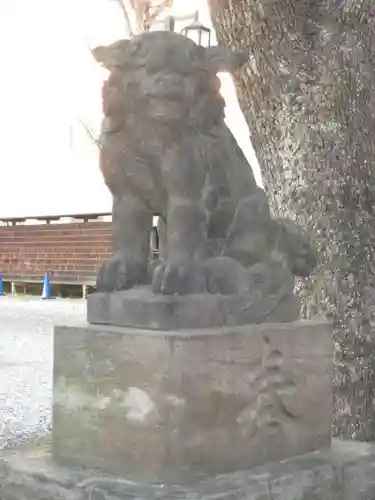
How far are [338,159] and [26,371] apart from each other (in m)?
3.93

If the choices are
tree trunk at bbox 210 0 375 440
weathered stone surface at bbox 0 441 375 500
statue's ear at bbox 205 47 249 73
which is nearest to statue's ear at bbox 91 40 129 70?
statue's ear at bbox 205 47 249 73

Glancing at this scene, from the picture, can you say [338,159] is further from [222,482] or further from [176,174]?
[222,482]

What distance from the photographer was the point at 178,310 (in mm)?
2316

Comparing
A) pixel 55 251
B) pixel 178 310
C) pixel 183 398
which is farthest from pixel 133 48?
pixel 55 251

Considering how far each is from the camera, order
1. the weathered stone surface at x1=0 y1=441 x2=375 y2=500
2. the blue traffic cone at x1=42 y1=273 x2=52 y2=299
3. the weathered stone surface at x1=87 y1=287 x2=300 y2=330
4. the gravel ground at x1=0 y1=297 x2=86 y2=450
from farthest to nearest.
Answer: the blue traffic cone at x1=42 y1=273 x2=52 y2=299 → the gravel ground at x1=0 y1=297 x2=86 y2=450 → the weathered stone surface at x1=87 y1=287 x2=300 y2=330 → the weathered stone surface at x1=0 y1=441 x2=375 y2=500

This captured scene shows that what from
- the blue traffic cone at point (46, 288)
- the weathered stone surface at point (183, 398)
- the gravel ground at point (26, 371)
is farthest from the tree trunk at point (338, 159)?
the blue traffic cone at point (46, 288)

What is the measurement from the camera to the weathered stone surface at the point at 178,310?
2318mm

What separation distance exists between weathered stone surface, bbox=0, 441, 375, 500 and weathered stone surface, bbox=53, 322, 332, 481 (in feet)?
0.16

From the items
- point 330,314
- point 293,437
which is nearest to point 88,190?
point 330,314

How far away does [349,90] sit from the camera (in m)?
3.54

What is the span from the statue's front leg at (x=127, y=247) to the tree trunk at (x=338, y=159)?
123 centimetres

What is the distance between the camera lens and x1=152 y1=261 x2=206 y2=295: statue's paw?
7.75 ft

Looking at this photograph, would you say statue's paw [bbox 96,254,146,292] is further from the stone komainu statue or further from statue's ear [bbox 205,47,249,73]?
statue's ear [bbox 205,47,249,73]

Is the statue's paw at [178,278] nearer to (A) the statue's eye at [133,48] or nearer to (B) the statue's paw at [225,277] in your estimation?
(B) the statue's paw at [225,277]
